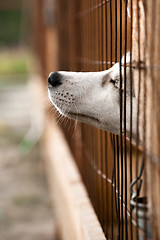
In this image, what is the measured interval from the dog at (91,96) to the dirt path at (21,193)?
2084 mm

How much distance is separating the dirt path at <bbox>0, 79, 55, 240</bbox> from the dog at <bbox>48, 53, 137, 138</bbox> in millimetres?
2084

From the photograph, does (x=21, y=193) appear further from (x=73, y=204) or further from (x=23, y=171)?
(x=73, y=204)

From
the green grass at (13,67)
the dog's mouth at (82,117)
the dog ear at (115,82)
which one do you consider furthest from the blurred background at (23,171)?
the green grass at (13,67)

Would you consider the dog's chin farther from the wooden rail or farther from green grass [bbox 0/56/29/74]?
green grass [bbox 0/56/29/74]

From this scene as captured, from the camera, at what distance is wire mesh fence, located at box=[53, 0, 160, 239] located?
1.36 m

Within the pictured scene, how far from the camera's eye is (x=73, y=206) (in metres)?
2.50

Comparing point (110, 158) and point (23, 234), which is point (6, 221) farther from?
point (110, 158)

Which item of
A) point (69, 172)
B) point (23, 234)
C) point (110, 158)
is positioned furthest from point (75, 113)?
point (23, 234)

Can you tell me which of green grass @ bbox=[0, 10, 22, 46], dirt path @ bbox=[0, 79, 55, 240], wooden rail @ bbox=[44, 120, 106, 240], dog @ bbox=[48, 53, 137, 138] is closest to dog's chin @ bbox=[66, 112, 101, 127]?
dog @ bbox=[48, 53, 137, 138]

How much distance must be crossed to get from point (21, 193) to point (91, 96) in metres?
3.08

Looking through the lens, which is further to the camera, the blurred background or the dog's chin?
the blurred background

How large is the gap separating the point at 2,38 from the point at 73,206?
20503 millimetres

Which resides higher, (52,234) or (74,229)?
(74,229)

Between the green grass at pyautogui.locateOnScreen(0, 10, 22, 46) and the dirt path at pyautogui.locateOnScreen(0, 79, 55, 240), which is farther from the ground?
the green grass at pyautogui.locateOnScreen(0, 10, 22, 46)
